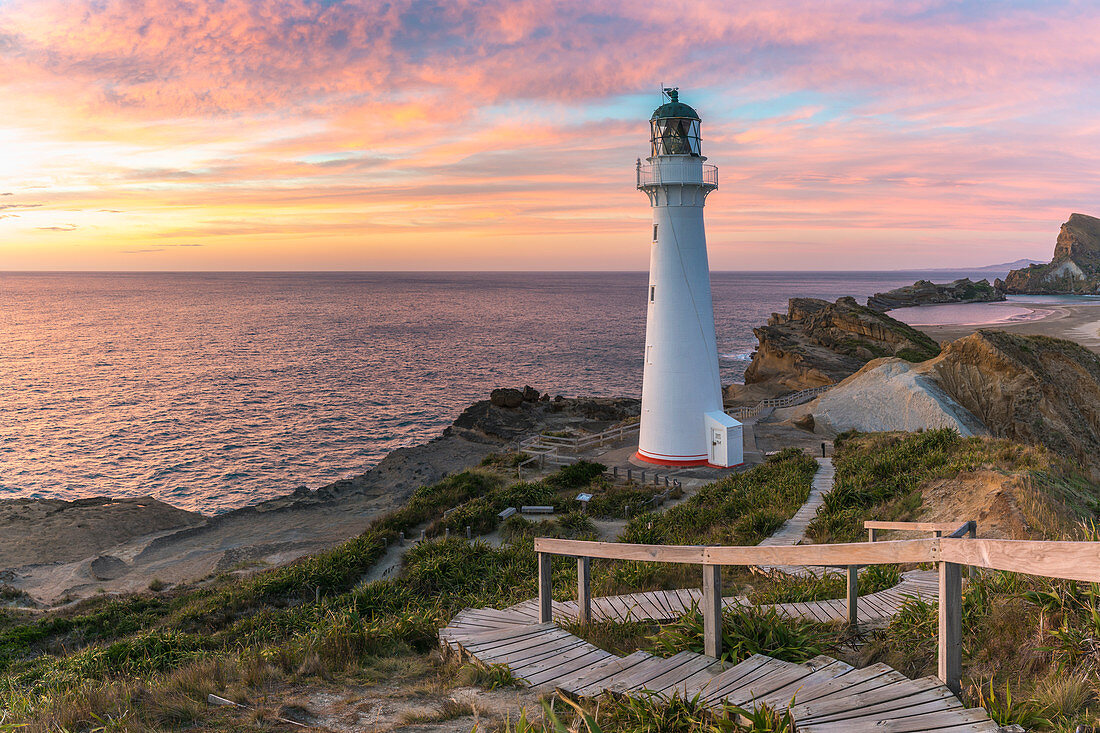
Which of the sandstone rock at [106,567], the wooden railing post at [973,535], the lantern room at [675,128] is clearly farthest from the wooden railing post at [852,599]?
the sandstone rock at [106,567]

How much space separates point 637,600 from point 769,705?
319 centimetres

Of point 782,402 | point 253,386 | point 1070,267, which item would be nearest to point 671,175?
point 782,402

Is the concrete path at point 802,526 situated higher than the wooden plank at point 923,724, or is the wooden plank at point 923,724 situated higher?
the wooden plank at point 923,724

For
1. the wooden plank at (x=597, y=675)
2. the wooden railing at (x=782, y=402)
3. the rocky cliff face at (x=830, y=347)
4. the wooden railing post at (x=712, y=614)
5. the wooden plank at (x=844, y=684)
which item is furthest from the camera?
the rocky cliff face at (x=830, y=347)

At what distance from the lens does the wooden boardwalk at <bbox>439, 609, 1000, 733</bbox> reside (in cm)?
399

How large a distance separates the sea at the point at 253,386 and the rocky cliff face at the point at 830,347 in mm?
10952

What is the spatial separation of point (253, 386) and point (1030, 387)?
5622 cm

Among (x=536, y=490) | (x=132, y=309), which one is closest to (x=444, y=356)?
(x=536, y=490)

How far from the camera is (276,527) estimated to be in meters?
26.5

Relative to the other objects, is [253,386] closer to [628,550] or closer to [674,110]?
[674,110]

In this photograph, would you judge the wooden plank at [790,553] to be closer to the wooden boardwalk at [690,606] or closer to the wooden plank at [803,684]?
the wooden plank at [803,684]

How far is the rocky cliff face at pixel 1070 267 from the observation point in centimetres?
15562

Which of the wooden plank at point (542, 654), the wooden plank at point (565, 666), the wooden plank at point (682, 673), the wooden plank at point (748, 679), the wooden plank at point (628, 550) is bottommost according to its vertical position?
the wooden plank at point (542, 654)

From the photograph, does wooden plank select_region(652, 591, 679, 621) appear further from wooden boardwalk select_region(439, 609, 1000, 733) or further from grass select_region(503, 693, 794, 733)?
grass select_region(503, 693, 794, 733)
